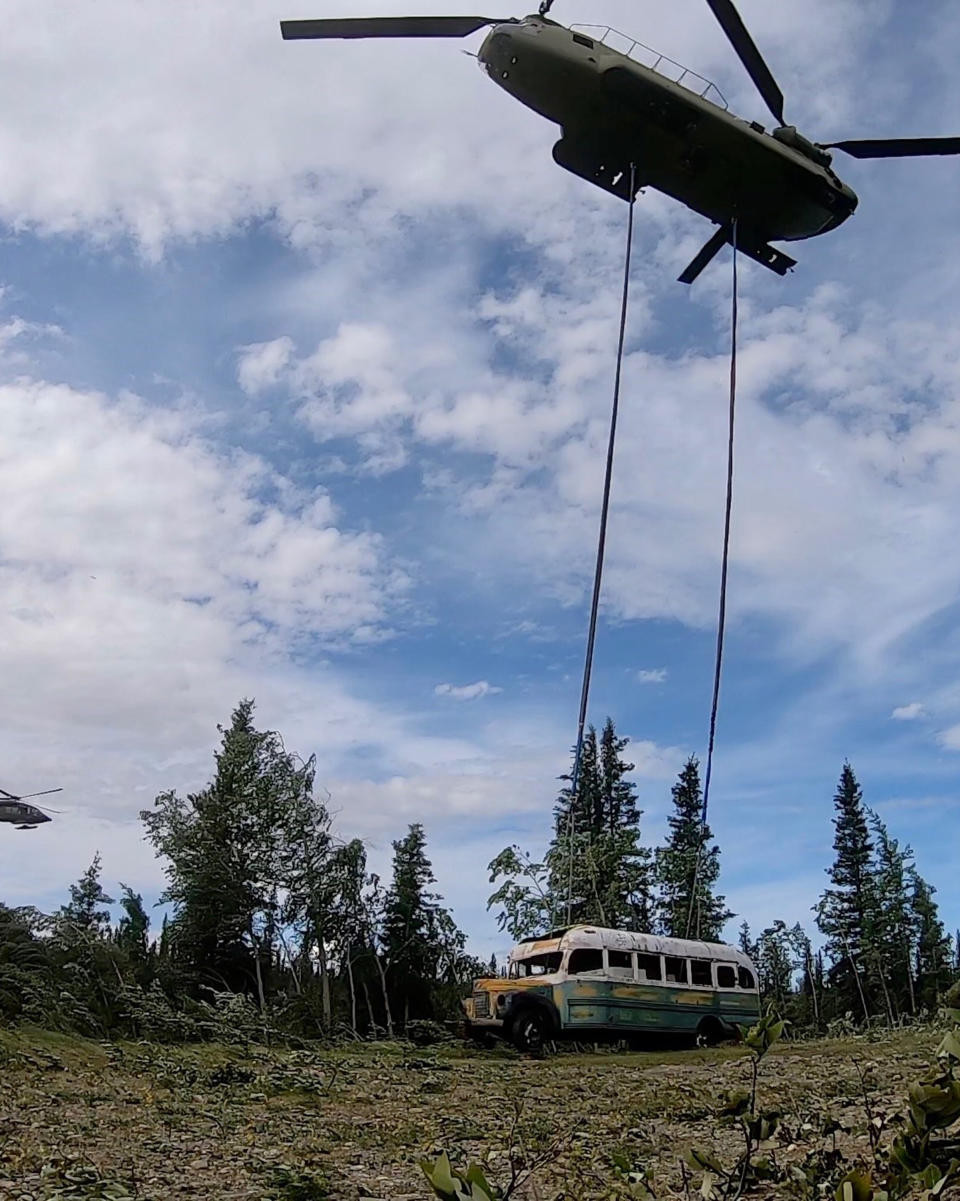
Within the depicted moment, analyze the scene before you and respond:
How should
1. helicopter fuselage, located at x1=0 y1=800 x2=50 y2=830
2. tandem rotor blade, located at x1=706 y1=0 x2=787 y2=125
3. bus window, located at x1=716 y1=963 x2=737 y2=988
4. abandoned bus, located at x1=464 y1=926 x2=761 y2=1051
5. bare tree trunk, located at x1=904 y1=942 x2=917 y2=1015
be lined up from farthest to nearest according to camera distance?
1. bare tree trunk, located at x1=904 y1=942 x2=917 y2=1015
2. bus window, located at x1=716 y1=963 x2=737 y2=988
3. abandoned bus, located at x1=464 y1=926 x2=761 y2=1051
4. helicopter fuselage, located at x1=0 y1=800 x2=50 y2=830
5. tandem rotor blade, located at x1=706 y1=0 x2=787 y2=125

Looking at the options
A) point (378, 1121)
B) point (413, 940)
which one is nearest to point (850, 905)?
point (413, 940)

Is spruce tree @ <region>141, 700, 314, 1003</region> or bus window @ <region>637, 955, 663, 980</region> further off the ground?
spruce tree @ <region>141, 700, 314, 1003</region>

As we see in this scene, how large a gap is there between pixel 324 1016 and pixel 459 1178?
19.2 metres

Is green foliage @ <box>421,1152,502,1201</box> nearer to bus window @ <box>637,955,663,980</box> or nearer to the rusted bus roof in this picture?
the rusted bus roof

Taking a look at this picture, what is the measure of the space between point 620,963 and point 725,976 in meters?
2.46

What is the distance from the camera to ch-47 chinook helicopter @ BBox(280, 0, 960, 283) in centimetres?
282

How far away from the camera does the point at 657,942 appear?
599 inches

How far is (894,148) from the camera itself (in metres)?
3.18

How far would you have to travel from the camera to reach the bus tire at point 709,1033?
15.6 m

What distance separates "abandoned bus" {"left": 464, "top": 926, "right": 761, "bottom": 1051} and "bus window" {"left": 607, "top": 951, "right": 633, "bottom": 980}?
14mm

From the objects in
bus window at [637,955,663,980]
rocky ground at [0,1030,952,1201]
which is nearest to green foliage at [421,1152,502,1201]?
rocky ground at [0,1030,952,1201]

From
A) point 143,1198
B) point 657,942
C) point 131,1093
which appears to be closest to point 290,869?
point 657,942

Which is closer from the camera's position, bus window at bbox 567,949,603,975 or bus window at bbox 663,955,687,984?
bus window at bbox 567,949,603,975

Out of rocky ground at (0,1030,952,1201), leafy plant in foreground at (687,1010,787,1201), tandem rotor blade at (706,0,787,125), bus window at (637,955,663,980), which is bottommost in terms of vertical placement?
rocky ground at (0,1030,952,1201)
